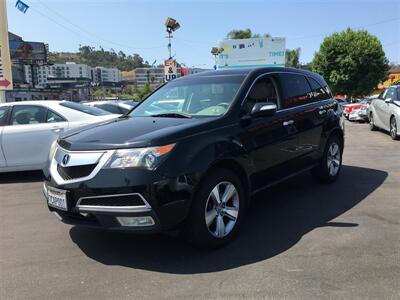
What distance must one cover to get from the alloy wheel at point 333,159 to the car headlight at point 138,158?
147 inches

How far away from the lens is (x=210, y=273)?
374cm

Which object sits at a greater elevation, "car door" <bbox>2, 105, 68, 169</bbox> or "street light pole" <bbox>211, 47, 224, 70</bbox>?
"street light pole" <bbox>211, 47, 224, 70</bbox>

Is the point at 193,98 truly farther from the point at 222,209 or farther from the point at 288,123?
the point at 222,209

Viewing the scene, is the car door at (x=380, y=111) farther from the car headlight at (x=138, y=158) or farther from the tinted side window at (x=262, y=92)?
the car headlight at (x=138, y=158)

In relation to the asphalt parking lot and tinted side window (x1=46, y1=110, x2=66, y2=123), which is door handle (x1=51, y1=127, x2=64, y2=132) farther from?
the asphalt parking lot

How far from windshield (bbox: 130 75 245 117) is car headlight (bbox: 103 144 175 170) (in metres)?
1.05

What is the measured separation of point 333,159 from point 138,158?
4.12m

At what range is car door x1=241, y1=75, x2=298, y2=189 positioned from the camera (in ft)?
15.7

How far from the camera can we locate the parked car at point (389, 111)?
12.2 meters

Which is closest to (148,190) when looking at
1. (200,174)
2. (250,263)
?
(200,174)

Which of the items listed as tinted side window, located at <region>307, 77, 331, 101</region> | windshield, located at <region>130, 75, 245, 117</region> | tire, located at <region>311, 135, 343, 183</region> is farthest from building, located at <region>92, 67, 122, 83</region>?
windshield, located at <region>130, 75, 245, 117</region>

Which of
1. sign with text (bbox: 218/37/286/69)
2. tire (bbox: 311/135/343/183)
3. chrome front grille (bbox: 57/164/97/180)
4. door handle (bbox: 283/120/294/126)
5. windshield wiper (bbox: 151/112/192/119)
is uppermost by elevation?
sign with text (bbox: 218/37/286/69)

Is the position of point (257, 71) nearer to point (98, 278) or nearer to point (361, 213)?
point (361, 213)

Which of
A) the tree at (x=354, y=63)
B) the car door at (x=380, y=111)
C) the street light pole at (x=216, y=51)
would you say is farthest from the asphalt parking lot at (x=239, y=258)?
the tree at (x=354, y=63)
